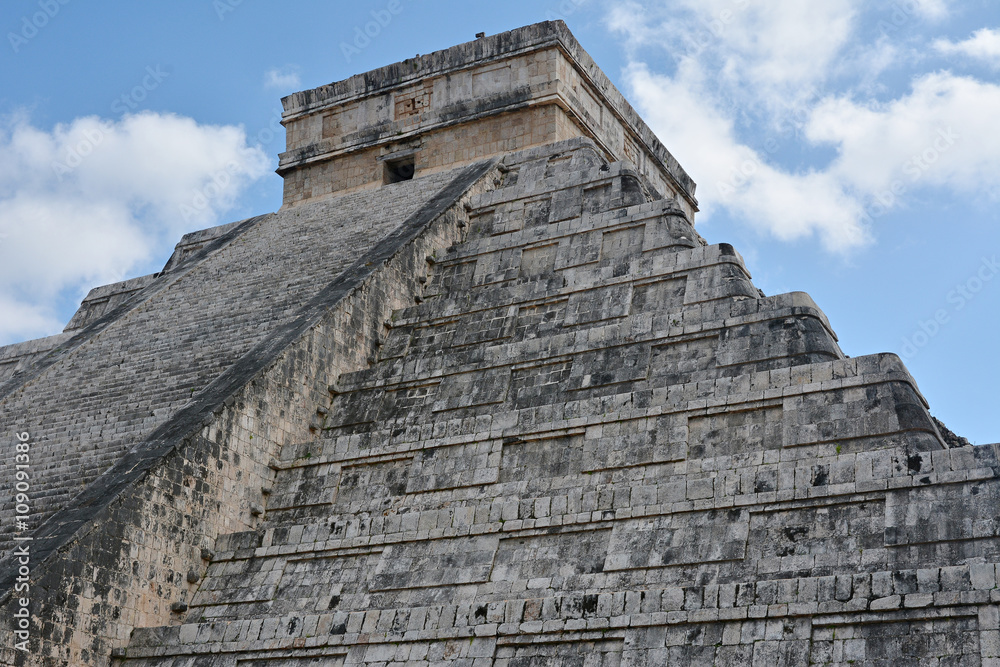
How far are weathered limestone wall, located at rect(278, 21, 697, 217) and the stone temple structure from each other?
2.16 metres

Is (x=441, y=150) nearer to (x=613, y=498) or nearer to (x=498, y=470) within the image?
(x=498, y=470)

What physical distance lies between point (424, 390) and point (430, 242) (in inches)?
114

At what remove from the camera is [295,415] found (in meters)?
12.0

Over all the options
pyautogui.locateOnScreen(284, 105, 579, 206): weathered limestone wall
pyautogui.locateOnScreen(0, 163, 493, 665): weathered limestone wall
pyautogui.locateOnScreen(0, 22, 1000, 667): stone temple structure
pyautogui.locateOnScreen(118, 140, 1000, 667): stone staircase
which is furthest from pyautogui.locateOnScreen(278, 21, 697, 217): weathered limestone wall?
pyautogui.locateOnScreen(118, 140, 1000, 667): stone staircase

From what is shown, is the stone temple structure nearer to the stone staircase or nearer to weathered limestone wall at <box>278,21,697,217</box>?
the stone staircase

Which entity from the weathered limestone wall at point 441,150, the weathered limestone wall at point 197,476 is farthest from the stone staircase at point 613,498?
the weathered limestone wall at point 441,150

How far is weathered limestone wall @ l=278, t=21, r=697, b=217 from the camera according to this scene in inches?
687

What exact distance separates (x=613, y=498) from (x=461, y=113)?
385 inches

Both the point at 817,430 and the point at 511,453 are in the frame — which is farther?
the point at 511,453

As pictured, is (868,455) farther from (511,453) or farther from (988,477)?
(511,453)

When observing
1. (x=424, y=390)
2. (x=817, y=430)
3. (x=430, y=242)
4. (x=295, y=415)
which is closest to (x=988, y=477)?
(x=817, y=430)

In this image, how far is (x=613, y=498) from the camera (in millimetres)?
9453

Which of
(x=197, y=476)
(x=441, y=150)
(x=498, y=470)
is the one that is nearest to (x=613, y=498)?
(x=498, y=470)

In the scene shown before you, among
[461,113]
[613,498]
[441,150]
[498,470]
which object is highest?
[461,113]
